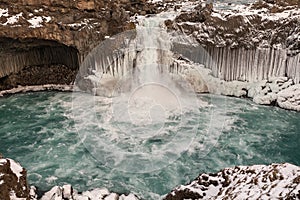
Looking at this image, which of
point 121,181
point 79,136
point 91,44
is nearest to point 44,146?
point 79,136

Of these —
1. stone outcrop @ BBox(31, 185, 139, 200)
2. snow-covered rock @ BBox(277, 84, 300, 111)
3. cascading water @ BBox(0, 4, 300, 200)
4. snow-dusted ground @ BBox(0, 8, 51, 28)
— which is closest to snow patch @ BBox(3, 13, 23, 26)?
snow-dusted ground @ BBox(0, 8, 51, 28)

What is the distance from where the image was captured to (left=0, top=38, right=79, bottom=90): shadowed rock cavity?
75.4 ft

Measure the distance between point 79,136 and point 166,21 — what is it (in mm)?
9373

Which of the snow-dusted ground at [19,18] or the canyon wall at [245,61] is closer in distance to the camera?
the canyon wall at [245,61]

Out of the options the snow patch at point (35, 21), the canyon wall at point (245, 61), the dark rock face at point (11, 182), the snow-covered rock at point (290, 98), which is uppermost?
the snow patch at point (35, 21)

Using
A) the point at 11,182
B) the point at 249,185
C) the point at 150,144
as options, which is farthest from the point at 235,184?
the point at 150,144

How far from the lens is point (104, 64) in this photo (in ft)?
73.7

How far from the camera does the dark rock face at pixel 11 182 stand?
7.94 metres

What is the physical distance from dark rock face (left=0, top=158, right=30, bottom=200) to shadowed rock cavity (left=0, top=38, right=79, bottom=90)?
15.1 m

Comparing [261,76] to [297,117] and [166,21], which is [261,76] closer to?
[297,117]

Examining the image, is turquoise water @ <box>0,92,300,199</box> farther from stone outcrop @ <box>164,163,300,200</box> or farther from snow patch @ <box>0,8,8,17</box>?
stone outcrop @ <box>164,163,300,200</box>

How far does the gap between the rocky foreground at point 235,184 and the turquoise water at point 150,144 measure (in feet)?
17.1

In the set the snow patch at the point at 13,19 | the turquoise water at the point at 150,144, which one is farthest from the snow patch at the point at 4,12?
the turquoise water at the point at 150,144

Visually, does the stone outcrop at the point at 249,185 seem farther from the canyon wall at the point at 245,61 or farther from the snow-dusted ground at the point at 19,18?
the snow-dusted ground at the point at 19,18
